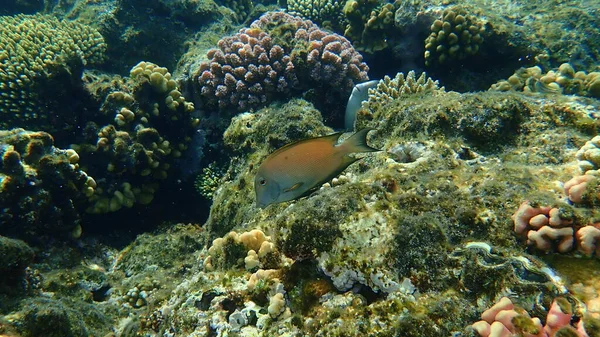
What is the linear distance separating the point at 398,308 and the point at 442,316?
242 mm

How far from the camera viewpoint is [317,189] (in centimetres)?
300

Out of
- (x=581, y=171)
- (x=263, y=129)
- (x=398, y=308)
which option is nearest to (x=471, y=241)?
(x=398, y=308)

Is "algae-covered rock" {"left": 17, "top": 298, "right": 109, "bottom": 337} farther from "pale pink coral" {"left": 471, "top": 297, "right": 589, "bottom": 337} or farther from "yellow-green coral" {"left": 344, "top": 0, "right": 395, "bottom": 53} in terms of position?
"yellow-green coral" {"left": 344, "top": 0, "right": 395, "bottom": 53}

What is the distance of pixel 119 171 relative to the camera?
5.53 metres

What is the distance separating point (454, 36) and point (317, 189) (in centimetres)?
489

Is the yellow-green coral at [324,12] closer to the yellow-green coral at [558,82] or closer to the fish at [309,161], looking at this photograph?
the yellow-green coral at [558,82]

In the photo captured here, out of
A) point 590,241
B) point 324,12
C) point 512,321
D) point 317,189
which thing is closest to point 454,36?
point 324,12

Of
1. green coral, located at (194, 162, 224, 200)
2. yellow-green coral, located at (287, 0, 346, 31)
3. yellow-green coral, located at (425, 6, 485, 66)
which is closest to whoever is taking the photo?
green coral, located at (194, 162, 224, 200)

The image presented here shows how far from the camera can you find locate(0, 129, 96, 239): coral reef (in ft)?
13.3

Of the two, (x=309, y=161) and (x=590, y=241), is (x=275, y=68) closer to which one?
(x=309, y=161)

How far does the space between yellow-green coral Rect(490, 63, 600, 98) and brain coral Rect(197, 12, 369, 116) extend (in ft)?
8.34

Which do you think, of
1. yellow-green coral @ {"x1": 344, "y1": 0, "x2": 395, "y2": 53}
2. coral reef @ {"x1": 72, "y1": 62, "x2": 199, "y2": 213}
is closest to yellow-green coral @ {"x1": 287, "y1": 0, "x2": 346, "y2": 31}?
yellow-green coral @ {"x1": 344, "y1": 0, "x2": 395, "y2": 53}

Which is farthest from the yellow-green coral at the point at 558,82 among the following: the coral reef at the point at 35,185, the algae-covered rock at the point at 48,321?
the coral reef at the point at 35,185

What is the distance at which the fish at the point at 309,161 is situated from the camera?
2.19 metres
